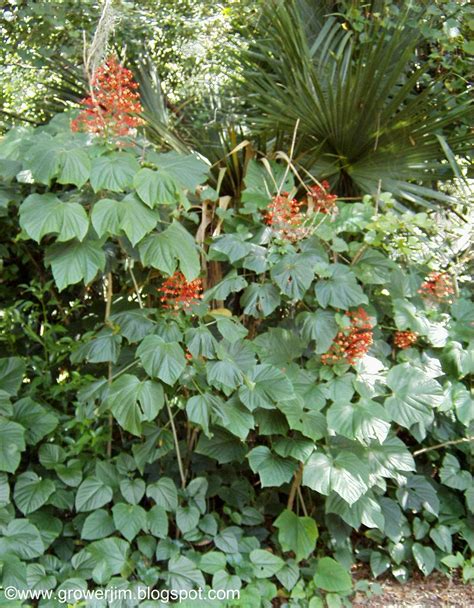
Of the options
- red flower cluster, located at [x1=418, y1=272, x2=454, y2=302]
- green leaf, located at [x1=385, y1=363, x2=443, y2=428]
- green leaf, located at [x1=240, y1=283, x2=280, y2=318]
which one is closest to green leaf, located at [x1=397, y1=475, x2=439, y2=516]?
green leaf, located at [x1=385, y1=363, x2=443, y2=428]

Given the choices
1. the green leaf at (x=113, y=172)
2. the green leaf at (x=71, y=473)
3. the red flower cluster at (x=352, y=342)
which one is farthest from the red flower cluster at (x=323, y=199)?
the green leaf at (x=71, y=473)

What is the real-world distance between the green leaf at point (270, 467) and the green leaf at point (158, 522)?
0.38m

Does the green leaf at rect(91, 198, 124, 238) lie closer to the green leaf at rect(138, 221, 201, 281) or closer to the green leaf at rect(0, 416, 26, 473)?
the green leaf at rect(138, 221, 201, 281)

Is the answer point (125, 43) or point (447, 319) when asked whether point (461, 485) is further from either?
point (125, 43)

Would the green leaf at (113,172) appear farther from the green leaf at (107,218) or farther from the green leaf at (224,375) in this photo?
the green leaf at (224,375)

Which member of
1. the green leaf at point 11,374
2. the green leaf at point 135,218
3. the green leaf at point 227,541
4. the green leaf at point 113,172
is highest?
the green leaf at point 113,172

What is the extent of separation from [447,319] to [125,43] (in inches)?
93.1

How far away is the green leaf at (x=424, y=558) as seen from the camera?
2789 millimetres

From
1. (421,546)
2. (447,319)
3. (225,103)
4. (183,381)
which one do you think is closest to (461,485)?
(421,546)

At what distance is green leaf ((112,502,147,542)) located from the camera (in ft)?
7.86

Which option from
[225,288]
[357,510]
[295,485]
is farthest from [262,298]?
[357,510]

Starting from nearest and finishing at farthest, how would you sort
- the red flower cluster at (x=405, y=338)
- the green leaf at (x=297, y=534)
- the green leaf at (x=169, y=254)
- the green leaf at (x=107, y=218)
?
the green leaf at (x=107, y=218) < the green leaf at (x=169, y=254) < the green leaf at (x=297, y=534) < the red flower cluster at (x=405, y=338)

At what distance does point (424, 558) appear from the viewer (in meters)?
2.80

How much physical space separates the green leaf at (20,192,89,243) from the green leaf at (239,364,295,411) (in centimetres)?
81
